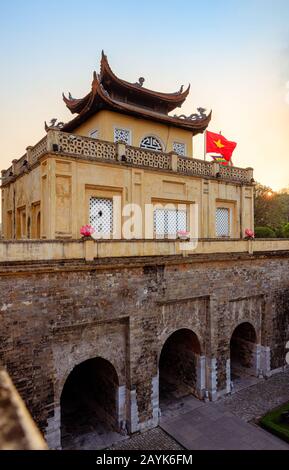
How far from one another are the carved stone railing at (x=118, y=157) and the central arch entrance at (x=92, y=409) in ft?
24.7

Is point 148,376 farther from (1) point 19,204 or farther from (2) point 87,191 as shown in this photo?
(1) point 19,204

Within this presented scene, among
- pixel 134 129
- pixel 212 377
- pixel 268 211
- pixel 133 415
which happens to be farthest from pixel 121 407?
pixel 268 211

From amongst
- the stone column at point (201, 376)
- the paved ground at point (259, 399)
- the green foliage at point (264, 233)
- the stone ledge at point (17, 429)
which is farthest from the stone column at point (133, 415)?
the green foliage at point (264, 233)

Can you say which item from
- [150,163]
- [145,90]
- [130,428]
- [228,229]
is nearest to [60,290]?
[130,428]

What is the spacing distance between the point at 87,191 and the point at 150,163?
314 centimetres

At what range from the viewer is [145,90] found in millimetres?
14508

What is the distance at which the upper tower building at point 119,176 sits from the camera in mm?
10617

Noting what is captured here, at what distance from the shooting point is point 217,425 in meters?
10.2

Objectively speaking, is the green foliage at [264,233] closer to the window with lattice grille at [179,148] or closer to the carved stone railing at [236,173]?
the carved stone railing at [236,173]

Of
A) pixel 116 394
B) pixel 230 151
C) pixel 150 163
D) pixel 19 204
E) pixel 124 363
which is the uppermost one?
pixel 230 151

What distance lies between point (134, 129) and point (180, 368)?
11348mm

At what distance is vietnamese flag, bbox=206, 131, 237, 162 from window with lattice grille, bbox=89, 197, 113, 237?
642cm

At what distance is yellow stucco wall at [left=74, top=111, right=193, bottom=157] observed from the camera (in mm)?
13188

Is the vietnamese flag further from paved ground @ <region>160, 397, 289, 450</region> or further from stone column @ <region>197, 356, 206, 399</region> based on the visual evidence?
paved ground @ <region>160, 397, 289, 450</region>
